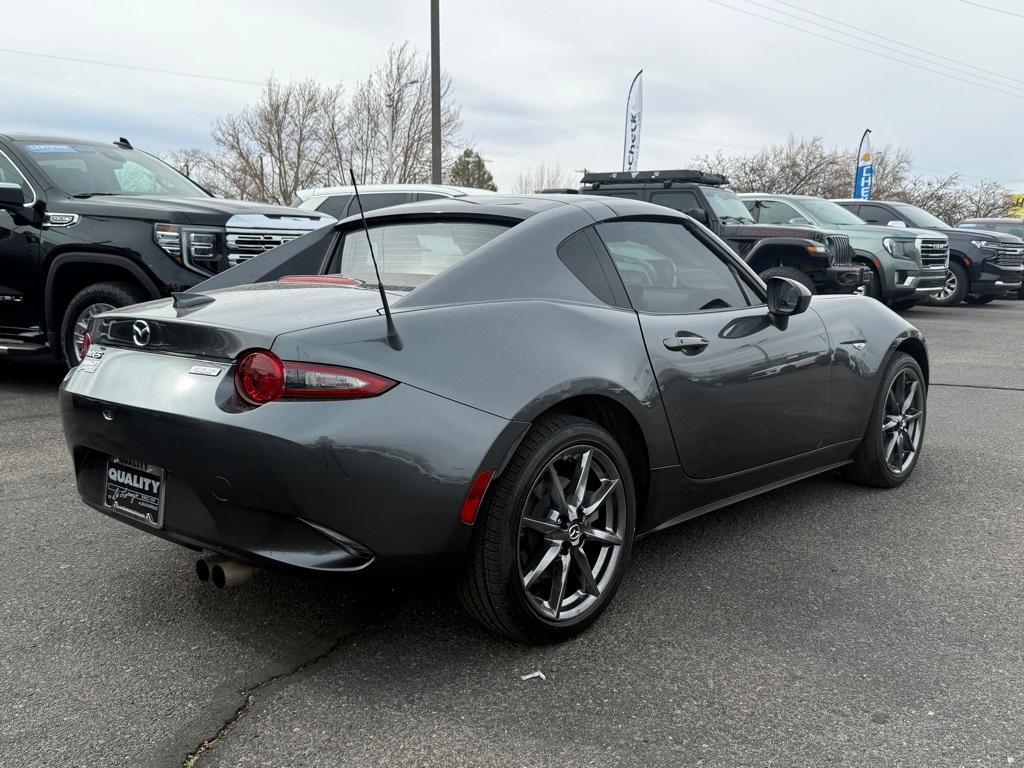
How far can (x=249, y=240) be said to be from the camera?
21.2 ft

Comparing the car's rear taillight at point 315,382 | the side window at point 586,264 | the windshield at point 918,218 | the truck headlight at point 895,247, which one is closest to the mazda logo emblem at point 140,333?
the car's rear taillight at point 315,382

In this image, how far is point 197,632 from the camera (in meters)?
2.93

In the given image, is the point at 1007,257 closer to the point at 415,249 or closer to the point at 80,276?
the point at 80,276

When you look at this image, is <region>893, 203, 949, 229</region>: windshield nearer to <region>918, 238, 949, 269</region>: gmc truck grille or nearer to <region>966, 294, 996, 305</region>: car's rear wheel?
<region>918, 238, 949, 269</region>: gmc truck grille

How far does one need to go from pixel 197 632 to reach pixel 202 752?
28.2 inches

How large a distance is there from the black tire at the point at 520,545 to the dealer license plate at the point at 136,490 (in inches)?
37.1

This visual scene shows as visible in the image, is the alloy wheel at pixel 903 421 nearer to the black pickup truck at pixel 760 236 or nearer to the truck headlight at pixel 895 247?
the black pickup truck at pixel 760 236

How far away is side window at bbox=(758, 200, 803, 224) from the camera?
14062mm

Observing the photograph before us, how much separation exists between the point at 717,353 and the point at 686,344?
0.20 m

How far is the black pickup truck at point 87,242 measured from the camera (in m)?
6.15

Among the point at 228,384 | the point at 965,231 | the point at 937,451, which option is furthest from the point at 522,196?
the point at 965,231

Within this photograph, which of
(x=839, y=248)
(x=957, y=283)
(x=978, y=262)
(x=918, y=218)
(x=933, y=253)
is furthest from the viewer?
(x=957, y=283)

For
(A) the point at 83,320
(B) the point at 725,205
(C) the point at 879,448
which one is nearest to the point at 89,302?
(A) the point at 83,320

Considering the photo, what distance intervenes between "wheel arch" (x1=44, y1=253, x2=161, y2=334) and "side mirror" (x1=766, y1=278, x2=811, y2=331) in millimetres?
4116
